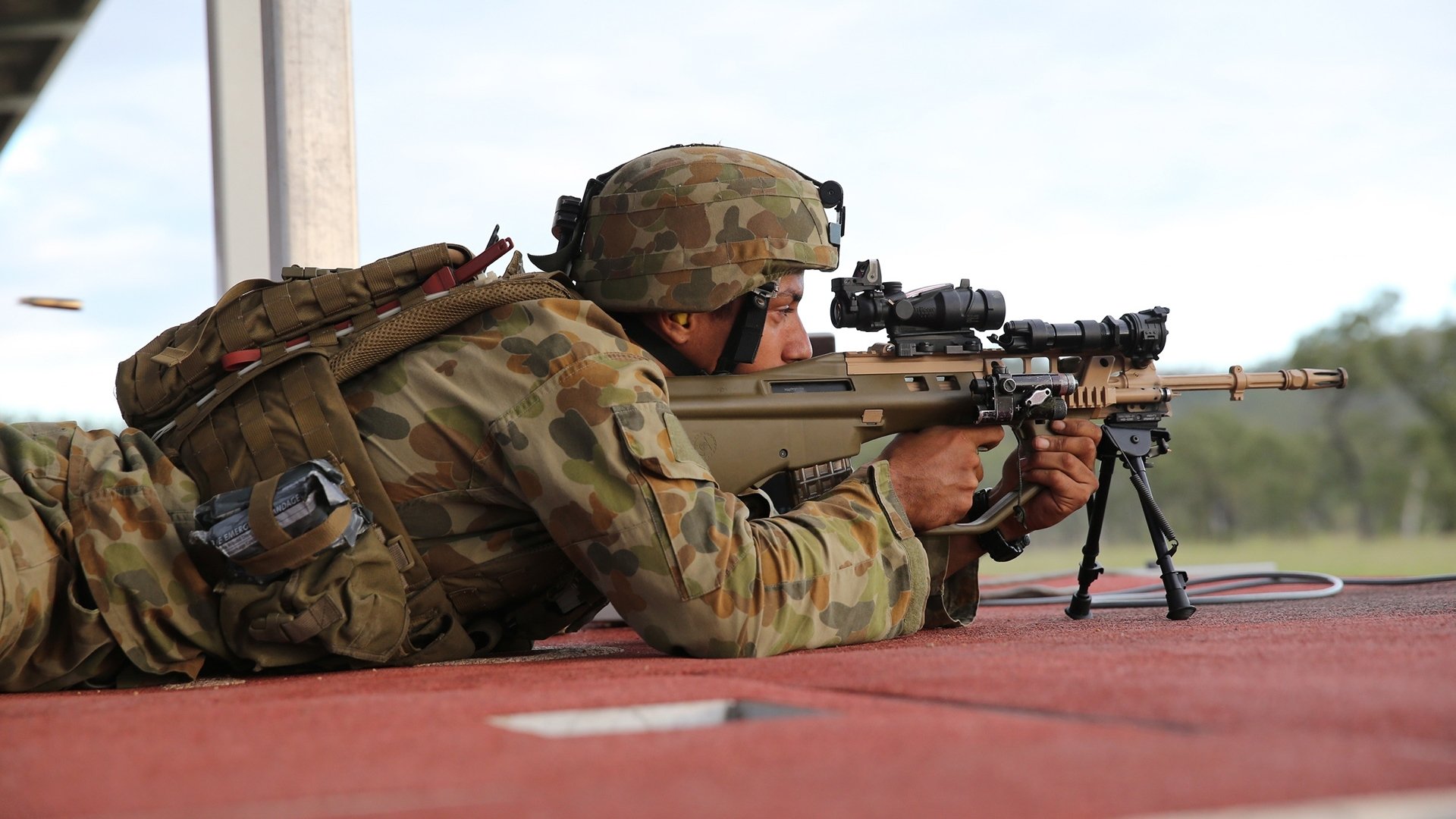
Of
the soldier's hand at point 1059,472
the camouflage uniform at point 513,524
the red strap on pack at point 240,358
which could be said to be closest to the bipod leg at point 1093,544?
the soldier's hand at point 1059,472

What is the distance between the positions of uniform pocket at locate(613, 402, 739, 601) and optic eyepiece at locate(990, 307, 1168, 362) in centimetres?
109

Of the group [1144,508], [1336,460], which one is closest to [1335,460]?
[1336,460]

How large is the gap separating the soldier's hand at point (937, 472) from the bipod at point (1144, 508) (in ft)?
1.25

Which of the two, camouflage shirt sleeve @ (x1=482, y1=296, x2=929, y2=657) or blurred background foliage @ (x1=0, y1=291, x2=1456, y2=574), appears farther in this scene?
blurred background foliage @ (x1=0, y1=291, x2=1456, y2=574)

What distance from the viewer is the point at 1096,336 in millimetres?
3143

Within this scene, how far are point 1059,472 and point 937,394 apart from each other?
35 centimetres

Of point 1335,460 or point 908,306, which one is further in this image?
point 1335,460

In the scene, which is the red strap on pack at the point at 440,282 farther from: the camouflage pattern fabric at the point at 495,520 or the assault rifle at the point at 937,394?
the assault rifle at the point at 937,394

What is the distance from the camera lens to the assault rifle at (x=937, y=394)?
9.48 ft

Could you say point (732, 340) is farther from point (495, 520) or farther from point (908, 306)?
point (495, 520)

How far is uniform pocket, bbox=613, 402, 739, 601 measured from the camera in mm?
2316

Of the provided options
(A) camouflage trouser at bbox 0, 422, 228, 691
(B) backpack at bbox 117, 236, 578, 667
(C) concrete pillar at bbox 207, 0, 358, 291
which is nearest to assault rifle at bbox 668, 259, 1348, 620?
(B) backpack at bbox 117, 236, 578, 667

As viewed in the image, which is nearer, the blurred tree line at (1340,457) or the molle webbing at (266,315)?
the molle webbing at (266,315)

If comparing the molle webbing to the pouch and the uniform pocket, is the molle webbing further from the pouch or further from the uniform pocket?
the uniform pocket
